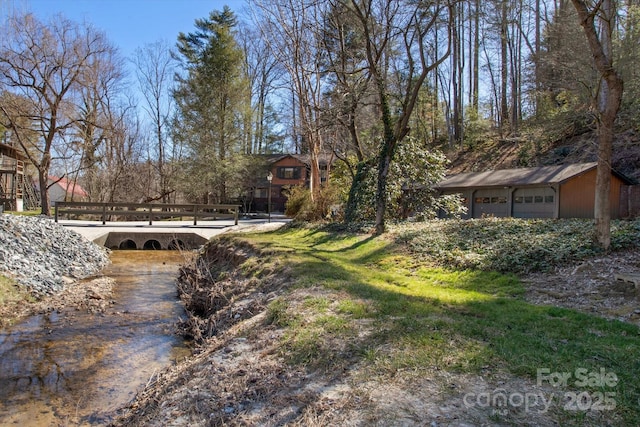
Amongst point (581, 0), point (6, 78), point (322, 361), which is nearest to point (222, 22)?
point (6, 78)

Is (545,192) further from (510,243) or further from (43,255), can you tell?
(43,255)

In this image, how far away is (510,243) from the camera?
341 inches

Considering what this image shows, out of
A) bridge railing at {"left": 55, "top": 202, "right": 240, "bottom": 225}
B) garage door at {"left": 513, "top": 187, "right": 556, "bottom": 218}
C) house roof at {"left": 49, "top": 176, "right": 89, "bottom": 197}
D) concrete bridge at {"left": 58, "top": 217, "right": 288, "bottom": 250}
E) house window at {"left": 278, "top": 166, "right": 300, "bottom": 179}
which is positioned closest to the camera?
concrete bridge at {"left": 58, "top": 217, "right": 288, "bottom": 250}

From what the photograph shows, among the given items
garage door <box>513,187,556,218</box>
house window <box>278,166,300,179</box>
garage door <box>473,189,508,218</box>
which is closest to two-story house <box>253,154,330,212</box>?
house window <box>278,166,300,179</box>

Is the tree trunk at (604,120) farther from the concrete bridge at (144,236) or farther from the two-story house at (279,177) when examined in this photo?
the two-story house at (279,177)

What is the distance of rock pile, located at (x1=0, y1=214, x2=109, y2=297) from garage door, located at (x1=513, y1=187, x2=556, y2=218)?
1690cm

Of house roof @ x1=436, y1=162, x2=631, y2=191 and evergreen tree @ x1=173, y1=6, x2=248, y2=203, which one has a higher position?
evergreen tree @ x1=173, y1=6, x2=248, y2=203

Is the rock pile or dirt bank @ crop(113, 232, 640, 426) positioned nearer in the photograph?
dirt bank @ crop(113, 232, 640, 426)

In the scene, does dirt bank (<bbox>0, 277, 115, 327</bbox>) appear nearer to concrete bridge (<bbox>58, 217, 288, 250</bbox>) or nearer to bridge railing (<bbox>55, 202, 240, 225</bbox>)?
concrete bridge (<bbox>58, 217, 288, 250</bbox>)

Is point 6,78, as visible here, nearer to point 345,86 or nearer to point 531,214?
point 345,86

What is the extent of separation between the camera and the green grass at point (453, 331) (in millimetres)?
3291

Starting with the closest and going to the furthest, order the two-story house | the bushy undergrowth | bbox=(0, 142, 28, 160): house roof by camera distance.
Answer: the bushy undergrowth, bbox=(0, 142, 28, 160): house roof, the two-story house

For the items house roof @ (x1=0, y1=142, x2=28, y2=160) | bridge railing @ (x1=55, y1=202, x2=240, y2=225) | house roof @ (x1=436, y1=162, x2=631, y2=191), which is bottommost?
bridge railing @ (x1=55, y1=202, x2=240, y2=225)

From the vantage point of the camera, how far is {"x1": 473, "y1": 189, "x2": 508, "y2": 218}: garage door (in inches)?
758
